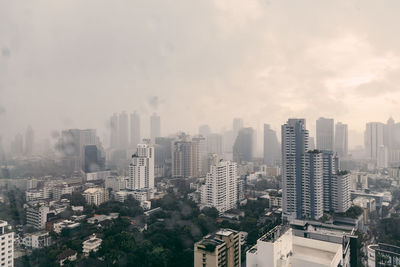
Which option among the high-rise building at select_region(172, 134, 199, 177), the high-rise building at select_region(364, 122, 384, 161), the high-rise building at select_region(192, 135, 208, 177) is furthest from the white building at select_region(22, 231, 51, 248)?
the high-rise building at select_region(364, 122, 384, 161)

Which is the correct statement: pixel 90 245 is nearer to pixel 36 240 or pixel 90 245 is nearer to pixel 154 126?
pixel 36 240

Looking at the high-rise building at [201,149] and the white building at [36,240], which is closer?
the white building at [36,240]

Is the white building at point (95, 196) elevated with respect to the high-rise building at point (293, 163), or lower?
Result: lower

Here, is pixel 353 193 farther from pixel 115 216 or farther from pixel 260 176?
pixel 115 216

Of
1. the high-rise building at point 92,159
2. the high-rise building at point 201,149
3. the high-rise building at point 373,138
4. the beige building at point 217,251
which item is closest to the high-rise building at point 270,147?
the high-rise building at point 201,149

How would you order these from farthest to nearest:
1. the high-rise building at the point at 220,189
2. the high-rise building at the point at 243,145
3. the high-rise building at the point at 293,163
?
1. the high-rise building at the point at 243,145
2. the high-rise building at the point at 220,189
3. the high-rise building at the point at 293,163

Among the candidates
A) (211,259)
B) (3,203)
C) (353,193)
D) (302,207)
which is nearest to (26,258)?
(3,203)

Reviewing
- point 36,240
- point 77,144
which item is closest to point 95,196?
point 77,144

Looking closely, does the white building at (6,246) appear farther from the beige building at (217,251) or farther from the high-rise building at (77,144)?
the high-rise building at (77,144)

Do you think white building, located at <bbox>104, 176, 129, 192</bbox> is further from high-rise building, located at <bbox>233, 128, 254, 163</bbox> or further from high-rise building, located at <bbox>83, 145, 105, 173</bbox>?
high-rise building, located at <bbox>233, 128, 254, 163</bbox>
